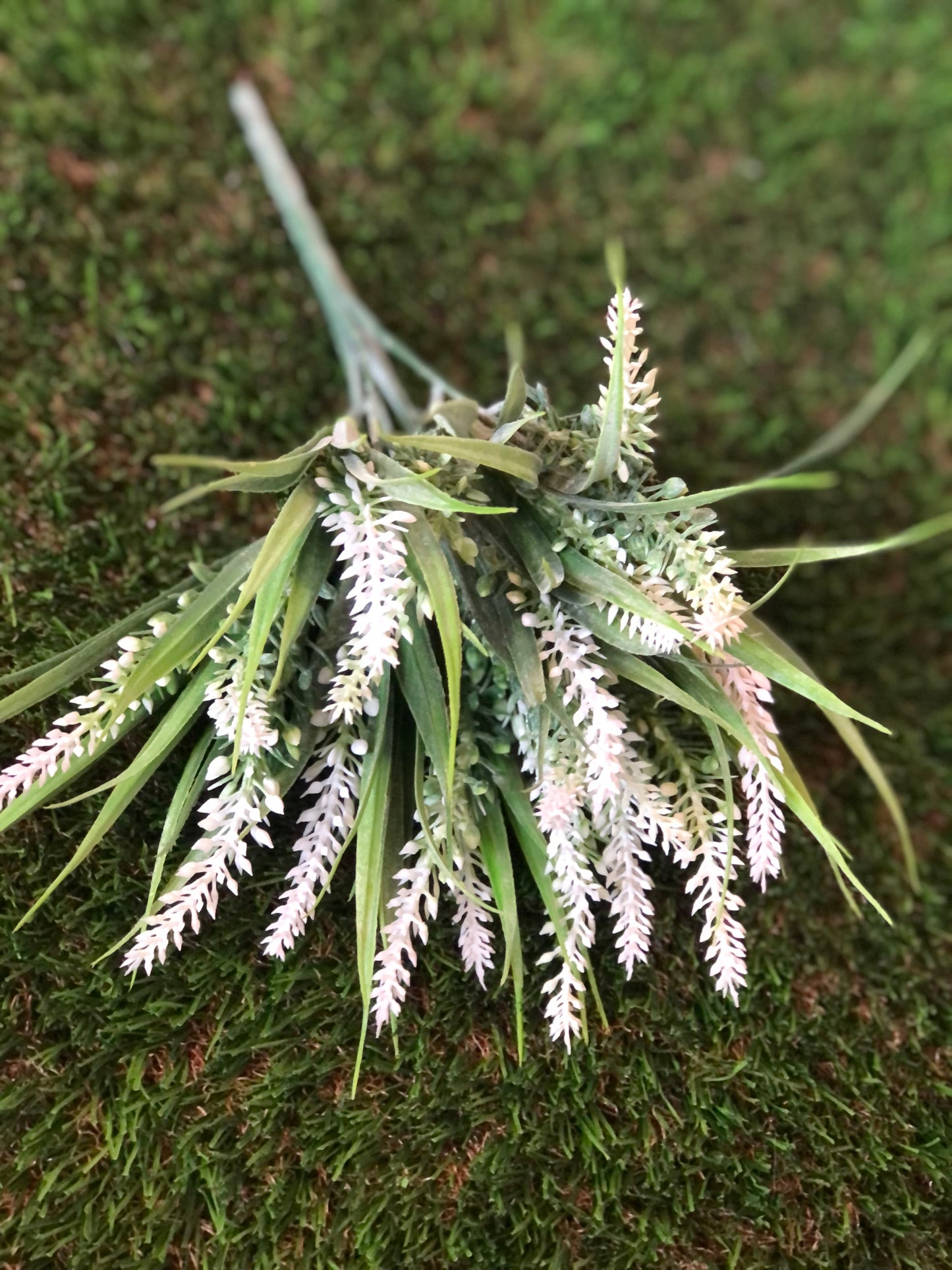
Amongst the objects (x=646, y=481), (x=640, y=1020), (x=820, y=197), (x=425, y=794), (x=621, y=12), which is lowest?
(x=640, y=1020)

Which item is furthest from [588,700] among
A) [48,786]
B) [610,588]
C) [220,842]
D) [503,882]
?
[48,786]

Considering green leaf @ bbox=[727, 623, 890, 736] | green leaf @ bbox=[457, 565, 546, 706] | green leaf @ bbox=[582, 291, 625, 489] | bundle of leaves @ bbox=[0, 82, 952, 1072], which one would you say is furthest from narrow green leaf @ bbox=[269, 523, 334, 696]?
green leaf @ bbox=[727, 623, 890, 736]

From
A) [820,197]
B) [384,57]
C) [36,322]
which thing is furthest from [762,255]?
[36,322]

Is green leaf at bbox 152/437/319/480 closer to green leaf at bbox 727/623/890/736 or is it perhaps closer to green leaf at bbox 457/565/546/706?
green leaf at bbox 457/565/546/706

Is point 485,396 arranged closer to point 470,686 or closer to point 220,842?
point 470,686

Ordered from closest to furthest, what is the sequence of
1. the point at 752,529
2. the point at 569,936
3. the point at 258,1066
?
the point at 569,936, the point at 258,1066, the point at 752,529

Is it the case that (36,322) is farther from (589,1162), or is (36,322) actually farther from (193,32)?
(589,1162)

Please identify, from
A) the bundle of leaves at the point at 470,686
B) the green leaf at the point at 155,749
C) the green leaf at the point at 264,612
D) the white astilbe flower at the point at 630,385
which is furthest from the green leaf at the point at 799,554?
the green leaf at the point at 155,749
